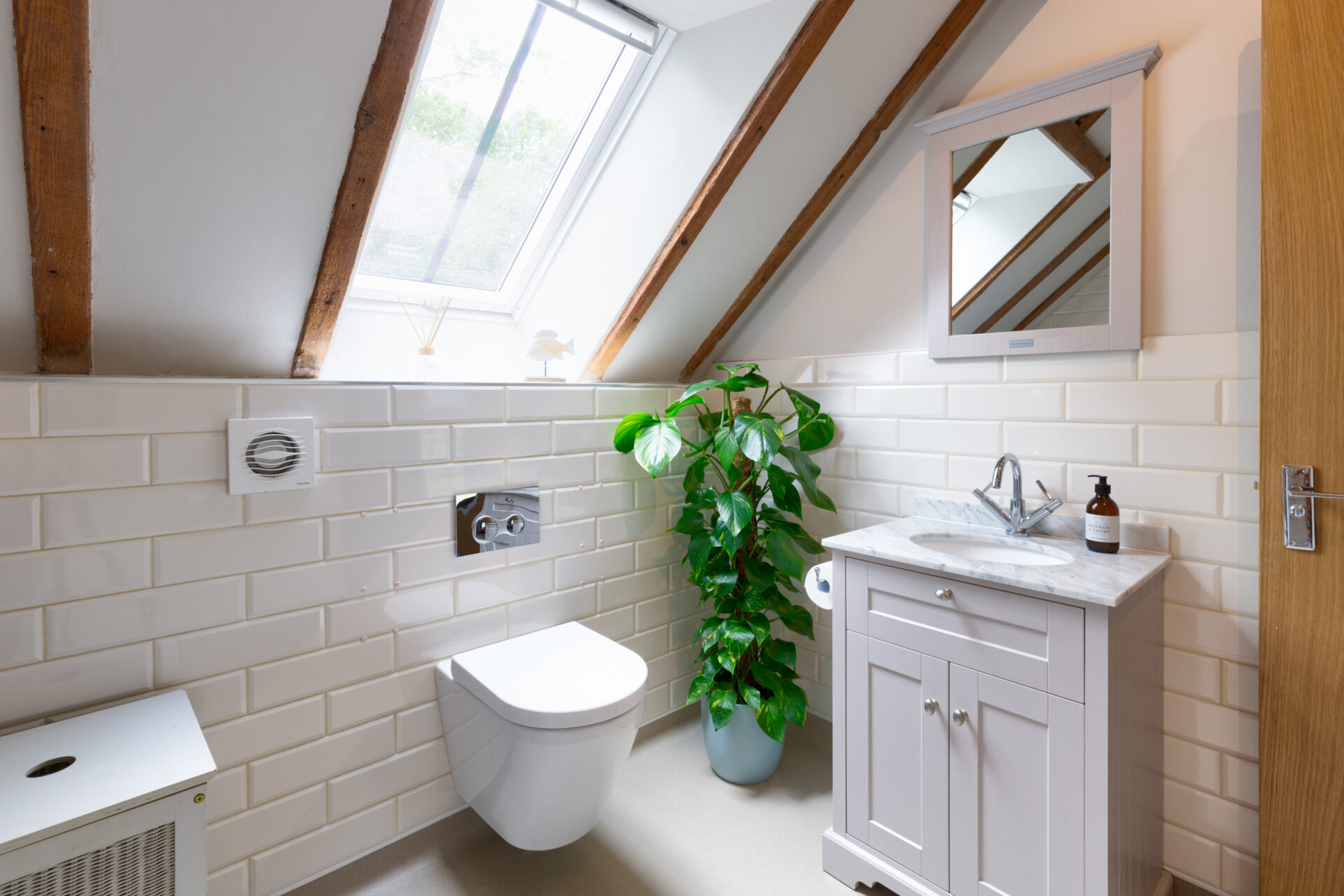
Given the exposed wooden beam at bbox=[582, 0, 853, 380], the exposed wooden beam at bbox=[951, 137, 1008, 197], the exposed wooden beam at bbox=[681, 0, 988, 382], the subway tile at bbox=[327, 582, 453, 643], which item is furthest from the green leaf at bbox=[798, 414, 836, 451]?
the subway tile at bbox=[327, 582, 453, 643]

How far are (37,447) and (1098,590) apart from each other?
2.12 metres

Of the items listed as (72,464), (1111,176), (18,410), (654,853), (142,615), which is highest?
(1111,176)

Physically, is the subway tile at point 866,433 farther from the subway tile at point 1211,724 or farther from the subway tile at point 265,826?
the subway tile at point 265,826

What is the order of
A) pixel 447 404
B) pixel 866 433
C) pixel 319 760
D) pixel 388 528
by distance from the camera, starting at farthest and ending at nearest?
1. pixel 866 433
2. pixel 447 404
3. pixel 388 528
4. pixel 319 760

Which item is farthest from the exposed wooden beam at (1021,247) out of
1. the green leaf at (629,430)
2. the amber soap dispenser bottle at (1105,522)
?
the green leaf at (629,430)

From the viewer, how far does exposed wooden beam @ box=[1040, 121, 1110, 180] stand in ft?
5.49

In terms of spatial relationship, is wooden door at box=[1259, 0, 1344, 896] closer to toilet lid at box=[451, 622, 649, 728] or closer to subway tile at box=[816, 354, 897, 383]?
subway tile at box=[816, 354, 897, 383]

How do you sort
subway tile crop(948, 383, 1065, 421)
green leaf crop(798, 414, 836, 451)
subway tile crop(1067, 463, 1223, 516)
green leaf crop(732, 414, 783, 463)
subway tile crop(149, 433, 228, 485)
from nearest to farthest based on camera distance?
subway tile crop(149, 433, 228, 485) → subway tile crop(1067, 463, 1223, 516) → subway tile crop(948, 383, 1065, 421) → green leaf crop(732, 414, 783, 463) → green leaf crop(798, 414, 836, 451)

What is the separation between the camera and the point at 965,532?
Result: 1876mm

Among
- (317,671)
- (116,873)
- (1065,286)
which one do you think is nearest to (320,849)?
(317,671)

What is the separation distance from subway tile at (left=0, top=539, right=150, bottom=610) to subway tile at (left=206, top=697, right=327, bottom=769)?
395 millimetres

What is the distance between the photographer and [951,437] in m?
1.99

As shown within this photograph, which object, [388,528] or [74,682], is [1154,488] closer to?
[388,528]

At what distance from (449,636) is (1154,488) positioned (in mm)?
1910
